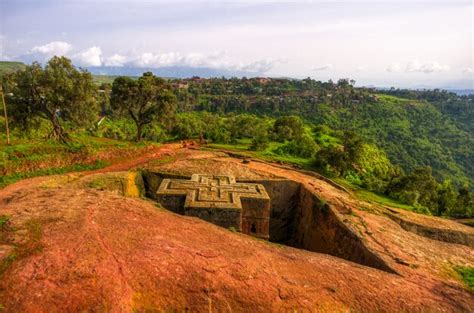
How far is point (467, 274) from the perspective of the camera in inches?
380

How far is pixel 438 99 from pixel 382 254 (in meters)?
111

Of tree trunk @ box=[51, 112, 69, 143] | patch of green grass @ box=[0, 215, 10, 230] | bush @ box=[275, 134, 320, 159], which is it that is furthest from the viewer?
bush @ box=[275, 134, 320, 159]

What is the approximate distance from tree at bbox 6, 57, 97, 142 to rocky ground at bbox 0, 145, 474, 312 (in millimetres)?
8551

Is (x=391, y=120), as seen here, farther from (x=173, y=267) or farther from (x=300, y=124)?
(x=173, y=267)

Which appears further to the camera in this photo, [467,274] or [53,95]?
[53,95]

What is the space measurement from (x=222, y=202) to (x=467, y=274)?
842cm

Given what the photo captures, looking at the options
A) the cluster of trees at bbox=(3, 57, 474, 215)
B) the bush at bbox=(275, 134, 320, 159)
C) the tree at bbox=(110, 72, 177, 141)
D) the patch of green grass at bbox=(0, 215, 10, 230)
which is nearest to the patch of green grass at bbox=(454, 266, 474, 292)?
the cluster of trees at bbox=(3, 57, 474, 215)

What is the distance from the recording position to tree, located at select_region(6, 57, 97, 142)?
1803 centimetres

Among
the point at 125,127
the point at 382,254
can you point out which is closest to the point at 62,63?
the point at 382,254

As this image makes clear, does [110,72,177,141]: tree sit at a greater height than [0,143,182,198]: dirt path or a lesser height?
greater

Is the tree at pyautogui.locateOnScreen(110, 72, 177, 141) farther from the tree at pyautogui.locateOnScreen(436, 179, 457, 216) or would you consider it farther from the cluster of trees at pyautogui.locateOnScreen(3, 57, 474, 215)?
the tree at pyautogui.locateOnScreen(436, 179, 457, 216)

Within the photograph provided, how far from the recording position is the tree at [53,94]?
18031mm

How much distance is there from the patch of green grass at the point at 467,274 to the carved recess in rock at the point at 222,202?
696cm

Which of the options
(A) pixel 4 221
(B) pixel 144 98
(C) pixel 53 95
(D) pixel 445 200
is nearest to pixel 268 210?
(A) pixel 4 221
